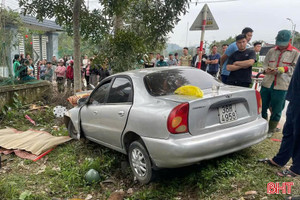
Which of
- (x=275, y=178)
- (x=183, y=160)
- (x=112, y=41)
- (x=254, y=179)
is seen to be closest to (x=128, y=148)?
(x=183, y=160)

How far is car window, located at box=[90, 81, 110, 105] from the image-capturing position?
13.4ft

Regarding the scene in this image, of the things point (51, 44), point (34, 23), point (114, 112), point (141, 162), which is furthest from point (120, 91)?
point (51, 44)

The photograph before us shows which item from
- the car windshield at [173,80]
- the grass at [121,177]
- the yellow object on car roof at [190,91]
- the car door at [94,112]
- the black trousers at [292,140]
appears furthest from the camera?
the car door at [94,112]

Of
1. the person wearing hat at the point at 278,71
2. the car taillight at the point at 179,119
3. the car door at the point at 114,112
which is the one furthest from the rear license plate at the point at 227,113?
the person wearing hat at the point at 278,71

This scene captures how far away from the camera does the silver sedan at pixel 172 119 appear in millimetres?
2720

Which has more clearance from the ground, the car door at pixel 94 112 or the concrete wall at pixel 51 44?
the concrete wall at pixel 51 44

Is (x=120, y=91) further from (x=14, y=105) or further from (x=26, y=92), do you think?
(x=26, y=92)

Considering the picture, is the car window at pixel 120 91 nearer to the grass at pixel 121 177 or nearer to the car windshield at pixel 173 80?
the car windshield at pixel 173 80

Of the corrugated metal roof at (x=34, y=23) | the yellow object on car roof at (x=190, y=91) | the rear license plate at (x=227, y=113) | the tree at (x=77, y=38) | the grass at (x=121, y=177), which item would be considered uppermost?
the corrugated metal roof at (x=34, y=23)

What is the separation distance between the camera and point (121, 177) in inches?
153

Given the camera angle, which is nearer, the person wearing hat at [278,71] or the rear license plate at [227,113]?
the rear license plate at [227,113]

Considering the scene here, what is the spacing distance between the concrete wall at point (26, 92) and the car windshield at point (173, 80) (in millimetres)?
5490

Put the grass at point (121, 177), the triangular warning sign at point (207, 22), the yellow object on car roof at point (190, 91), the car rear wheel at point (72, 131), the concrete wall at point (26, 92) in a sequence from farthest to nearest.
A: 1. the concrete wall at point (26, 92)
2. the triangular warning sign at point (207, 22)
3. the car rear wheel at point (72, 131)
4. the yellow object on car roof at point (190, 91)
5. the grass at point (121, 177)

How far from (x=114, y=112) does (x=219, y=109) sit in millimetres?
1468
